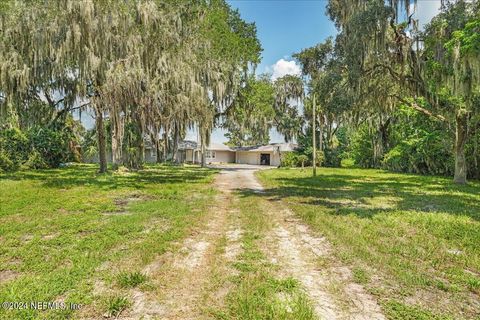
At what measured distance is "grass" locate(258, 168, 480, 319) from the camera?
327 centimetres

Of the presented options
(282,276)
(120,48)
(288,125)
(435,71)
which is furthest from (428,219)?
(288,125)

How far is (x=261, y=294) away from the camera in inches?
131

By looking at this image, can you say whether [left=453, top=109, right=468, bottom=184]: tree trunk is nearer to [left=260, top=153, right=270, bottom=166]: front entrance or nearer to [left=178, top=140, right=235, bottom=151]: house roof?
[left=260, top=153, right=270, bottom=166]: front entrance

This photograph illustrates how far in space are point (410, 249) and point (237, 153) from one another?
45.2 meters

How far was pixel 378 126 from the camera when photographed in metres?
30.3

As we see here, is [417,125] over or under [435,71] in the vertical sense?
under

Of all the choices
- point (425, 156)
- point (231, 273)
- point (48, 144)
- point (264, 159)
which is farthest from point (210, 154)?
point (231, 273)

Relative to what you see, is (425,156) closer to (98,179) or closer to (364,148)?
(364,148)

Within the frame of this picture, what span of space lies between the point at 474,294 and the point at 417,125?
2134cm

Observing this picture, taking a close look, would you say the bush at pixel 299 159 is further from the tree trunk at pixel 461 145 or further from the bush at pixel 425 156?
the tree trunk at pixel 461 145

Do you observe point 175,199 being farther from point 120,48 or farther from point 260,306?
point 120,48

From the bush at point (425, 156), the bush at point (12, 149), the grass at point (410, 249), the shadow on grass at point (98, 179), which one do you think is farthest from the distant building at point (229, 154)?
the grass at point (410, 249)

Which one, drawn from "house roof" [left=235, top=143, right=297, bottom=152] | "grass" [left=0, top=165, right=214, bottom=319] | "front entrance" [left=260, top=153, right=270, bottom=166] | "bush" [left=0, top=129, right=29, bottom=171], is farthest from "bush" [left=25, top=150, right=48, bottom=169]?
"front entrance" [left=260, top=153, right=270, bottom=166]

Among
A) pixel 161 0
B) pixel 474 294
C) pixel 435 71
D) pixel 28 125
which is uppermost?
pixel 161 0
